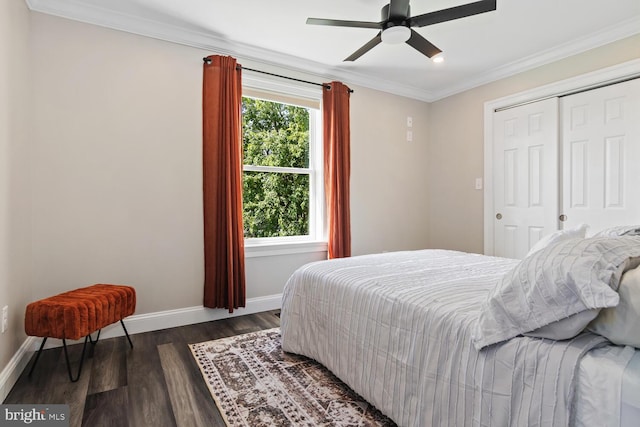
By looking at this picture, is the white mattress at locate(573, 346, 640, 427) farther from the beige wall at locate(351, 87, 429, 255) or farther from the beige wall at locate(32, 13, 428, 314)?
the beige wall at locate(351, 87, 429, 255)

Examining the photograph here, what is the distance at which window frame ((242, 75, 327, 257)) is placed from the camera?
3.33 m

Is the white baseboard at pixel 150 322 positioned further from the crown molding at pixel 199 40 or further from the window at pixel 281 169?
the crown molding at pixel 199 40

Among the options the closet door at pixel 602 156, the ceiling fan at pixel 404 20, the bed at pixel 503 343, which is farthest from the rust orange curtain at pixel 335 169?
the closet door at pixel 602 156

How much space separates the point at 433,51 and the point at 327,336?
7.13 feet

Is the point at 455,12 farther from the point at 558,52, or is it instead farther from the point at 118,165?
the point at 118,165

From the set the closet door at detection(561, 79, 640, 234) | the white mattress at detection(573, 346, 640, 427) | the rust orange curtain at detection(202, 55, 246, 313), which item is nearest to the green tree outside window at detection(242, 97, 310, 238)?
the rust orange curtain at detection(202, 55, 246, 313)

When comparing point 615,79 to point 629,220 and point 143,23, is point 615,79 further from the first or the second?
point 143,23

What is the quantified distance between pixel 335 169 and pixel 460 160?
1663mm

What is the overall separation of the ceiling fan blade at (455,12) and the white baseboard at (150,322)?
8.77 feet

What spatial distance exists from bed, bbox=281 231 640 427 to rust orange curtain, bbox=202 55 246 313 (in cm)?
150

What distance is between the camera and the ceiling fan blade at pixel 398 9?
80.2 inches

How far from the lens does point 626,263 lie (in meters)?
0.97

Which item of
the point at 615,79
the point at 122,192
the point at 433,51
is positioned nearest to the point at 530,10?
the point at 433,51

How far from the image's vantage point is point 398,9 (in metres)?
2.09
